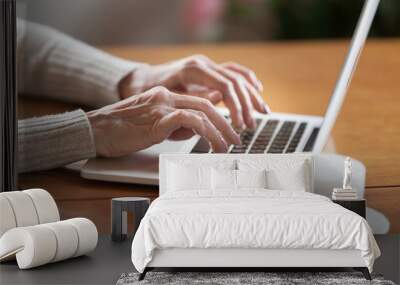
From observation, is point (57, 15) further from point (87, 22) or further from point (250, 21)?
point (250, 21)

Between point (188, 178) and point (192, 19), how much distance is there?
4.01 feet

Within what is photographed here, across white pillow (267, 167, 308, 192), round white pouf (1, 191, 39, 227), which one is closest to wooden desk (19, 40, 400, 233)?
white pillow (267, 167, 308, 192)

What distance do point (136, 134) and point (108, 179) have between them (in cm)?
39

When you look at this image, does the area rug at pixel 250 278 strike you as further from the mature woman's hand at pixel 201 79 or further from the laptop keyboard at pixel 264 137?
the mature woman's hand at pixel 201 79

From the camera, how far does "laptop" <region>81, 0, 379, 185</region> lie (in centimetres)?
549

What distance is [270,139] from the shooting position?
5.54 meters

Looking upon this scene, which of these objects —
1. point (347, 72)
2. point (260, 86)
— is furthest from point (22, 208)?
point (347, 72)

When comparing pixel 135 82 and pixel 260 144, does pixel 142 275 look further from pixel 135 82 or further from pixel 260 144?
pixel 135 82

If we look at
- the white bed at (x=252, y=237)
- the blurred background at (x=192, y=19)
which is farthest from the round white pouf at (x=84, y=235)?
the blurred background at (x=192, y=19)

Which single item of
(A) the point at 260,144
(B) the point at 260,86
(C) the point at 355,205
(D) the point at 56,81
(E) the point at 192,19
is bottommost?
(C) the point at 355,205

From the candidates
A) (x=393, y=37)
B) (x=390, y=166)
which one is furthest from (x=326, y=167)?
(x=393, y=37)

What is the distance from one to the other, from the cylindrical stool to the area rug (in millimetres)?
970

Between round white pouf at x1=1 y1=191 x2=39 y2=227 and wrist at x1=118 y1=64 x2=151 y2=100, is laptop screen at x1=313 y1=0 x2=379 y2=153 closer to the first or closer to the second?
wrist at x1=118 y1=64 x2=151 y2=100

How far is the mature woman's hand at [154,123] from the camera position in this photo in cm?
552
